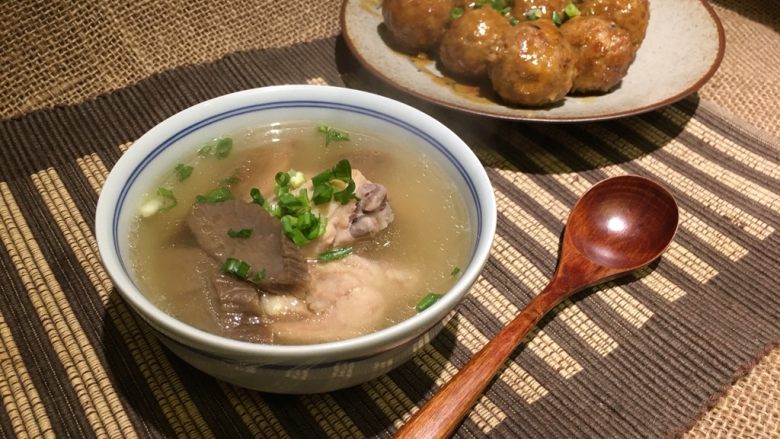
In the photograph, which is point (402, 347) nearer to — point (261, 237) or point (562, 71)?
point (261, 237)

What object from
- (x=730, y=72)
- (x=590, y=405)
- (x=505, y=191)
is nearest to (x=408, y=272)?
(x=590, y=405)

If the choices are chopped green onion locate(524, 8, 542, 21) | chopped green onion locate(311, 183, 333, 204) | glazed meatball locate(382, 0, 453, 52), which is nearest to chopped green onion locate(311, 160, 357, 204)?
chopped green onion locate(311, 183, 333, 204)

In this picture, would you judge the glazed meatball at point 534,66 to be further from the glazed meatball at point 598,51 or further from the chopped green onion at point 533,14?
the chopped green onion at point 533,14

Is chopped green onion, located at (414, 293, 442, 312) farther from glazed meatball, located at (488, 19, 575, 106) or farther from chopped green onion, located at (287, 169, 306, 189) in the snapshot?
glazed meatball, located at (488, 19, 575, 106)

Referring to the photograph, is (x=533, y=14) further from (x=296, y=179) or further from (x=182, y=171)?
(x=182, y=171)

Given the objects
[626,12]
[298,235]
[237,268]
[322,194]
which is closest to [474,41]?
[626,12]

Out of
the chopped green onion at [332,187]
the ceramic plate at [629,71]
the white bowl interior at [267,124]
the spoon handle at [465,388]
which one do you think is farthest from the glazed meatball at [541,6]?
the spoon handle at [465,388]
